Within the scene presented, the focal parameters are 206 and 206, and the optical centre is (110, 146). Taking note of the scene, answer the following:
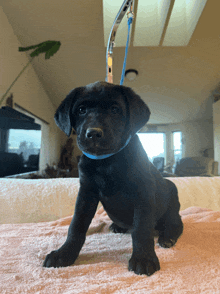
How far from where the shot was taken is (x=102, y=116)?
61 cm

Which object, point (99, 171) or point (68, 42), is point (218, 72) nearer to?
point (68, 42)

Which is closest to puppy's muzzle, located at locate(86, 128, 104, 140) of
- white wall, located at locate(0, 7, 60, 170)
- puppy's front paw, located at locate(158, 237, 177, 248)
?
puppy's front paw, located at locate(158, 237, 177, 248)

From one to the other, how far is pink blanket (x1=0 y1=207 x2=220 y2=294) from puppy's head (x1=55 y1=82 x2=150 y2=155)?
0.33 meters

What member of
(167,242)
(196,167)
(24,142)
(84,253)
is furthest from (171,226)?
(196,167)

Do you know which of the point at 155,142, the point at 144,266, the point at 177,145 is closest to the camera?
the point at 144,266

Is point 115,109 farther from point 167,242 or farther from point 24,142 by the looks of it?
point 24,142

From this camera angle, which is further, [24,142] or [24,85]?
[24,85]

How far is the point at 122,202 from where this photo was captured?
66 cm

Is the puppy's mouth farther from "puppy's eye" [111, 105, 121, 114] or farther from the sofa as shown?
the sofa

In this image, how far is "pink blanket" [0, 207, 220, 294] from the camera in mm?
474

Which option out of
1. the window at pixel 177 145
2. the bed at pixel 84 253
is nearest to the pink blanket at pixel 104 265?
the bed at pixel 84 253

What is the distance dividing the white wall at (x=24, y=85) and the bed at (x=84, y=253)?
2.18m

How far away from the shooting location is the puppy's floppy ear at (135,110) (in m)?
0.66

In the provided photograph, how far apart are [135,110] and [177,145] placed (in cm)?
1109
